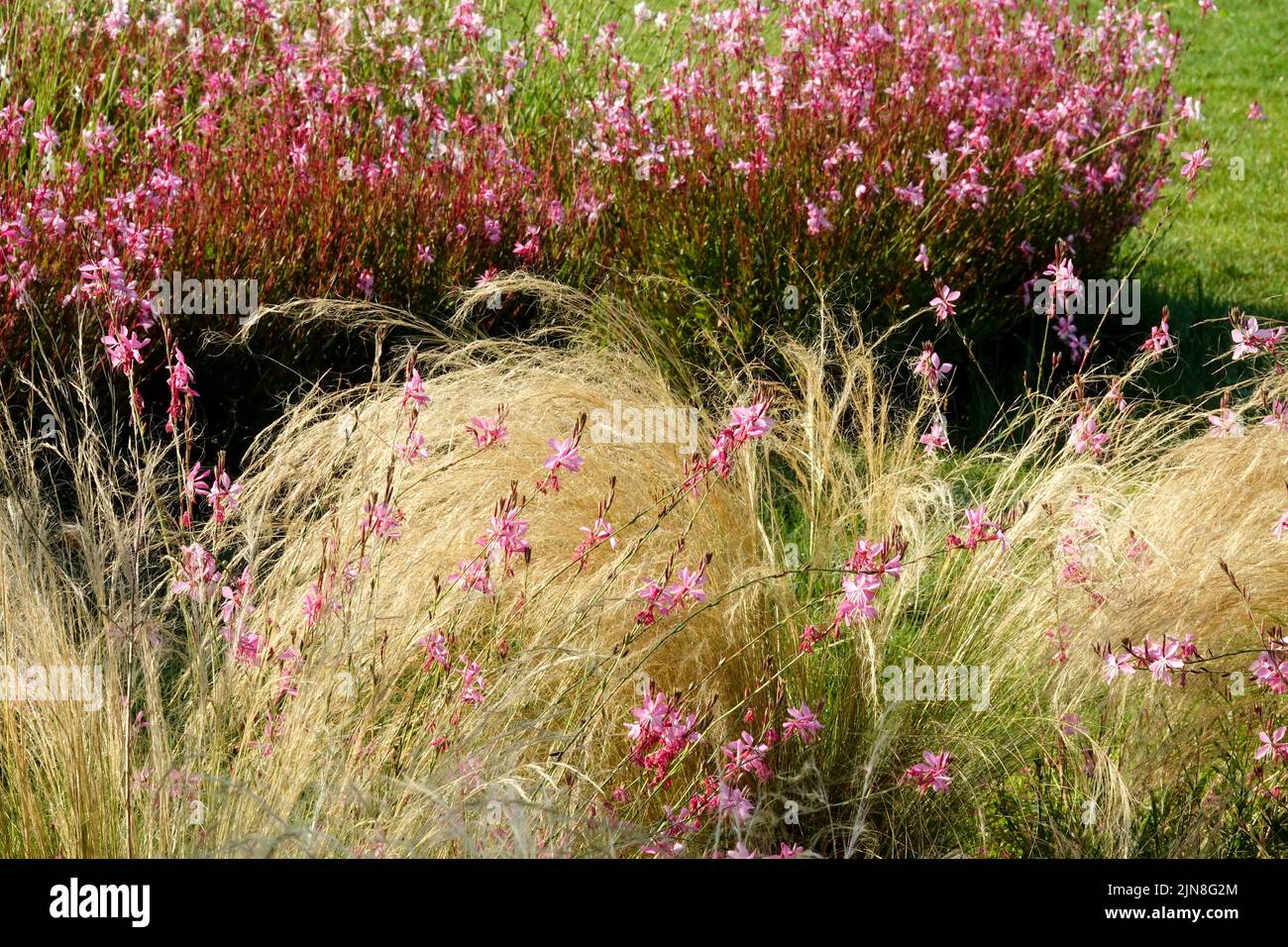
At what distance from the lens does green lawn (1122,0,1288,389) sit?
6.99 meters

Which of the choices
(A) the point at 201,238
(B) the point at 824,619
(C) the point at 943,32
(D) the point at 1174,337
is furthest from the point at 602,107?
(B) the point at 824,619

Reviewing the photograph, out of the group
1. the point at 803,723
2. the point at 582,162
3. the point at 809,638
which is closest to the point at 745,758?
the point at 803,723

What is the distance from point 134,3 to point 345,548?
532 centimetres

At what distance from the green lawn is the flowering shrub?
65 centimetres

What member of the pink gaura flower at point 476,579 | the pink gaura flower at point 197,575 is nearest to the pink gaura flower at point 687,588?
the pink gaura flower at point 476,579

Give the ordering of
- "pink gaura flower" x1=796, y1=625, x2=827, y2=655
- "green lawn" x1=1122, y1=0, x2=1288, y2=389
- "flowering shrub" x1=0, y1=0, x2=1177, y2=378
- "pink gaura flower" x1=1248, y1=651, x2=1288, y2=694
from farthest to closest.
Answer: "green lawn" x1=1122, y1=0, x2=1288, y2=389
"flowering shrub" x1=0, y1=0, x2=1177, y2=378
"pink gaura flower" x1=796, y1=625, x2=827, y2=655
"pink gaura flower" x1=1248, y1=651, x2=1288, y2=694

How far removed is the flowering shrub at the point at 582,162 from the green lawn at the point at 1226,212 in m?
0.65

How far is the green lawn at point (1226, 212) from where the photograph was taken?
6.99 metres

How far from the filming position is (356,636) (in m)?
2.61

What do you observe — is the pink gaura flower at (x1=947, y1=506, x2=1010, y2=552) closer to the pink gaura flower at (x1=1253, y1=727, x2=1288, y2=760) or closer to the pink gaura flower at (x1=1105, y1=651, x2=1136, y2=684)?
the pink gaura flower at (x1=1105, y1=651, x2=1136, y2=684)

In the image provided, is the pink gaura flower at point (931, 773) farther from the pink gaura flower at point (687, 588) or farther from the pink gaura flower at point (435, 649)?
the pink gaura flower at point (435, 649)

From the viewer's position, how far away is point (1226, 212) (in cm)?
851

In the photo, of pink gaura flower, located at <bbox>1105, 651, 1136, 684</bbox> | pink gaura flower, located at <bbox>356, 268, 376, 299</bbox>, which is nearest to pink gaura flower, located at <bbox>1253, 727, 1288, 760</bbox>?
pink gaura flower, located at <bbox>1105, 651, 1136, 684</bbox>

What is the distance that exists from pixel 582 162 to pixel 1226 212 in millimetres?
4493
